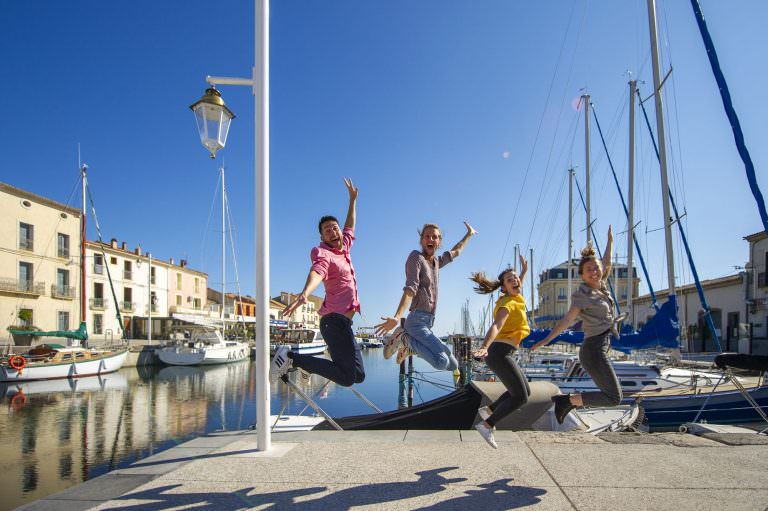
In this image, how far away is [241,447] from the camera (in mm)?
4051

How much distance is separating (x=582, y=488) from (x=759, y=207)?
361 inches

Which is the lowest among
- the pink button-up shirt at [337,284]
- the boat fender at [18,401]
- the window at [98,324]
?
the boat fender at [18,401]

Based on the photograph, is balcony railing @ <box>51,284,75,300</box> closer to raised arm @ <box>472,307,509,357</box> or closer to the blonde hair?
raised arm @ <box>472,307,509,357</box>

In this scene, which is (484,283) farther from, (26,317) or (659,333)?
(26,317)

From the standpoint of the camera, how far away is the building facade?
30.7m

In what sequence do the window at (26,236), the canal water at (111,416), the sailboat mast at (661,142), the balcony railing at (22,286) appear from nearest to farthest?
the canal water at (111,416) < the sailboat mast at (661,142) < the balcony railing at (22,286) < the window at (26,236)

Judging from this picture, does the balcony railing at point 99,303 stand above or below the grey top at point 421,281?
below

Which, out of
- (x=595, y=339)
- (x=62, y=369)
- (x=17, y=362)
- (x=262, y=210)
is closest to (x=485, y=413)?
(x=595, y=339)

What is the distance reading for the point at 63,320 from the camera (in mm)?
34625

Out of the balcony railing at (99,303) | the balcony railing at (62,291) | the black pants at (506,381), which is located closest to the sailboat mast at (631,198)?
the black pants at (506,381)

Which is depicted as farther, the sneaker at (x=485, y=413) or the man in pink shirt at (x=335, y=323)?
the man in pink shirt at (x=335, y=323)

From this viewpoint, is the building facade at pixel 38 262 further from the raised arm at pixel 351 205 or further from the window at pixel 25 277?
the raised arm at pixel 351 205

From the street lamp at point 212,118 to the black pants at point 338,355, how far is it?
223 centimetres

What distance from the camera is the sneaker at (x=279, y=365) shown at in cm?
436
